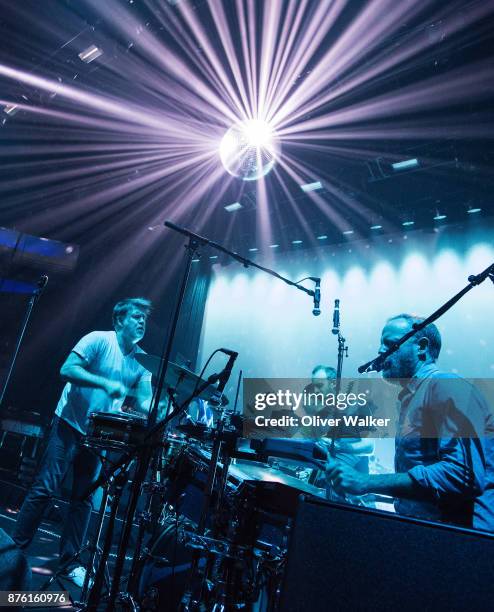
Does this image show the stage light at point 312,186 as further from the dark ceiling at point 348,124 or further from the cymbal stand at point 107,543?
the cymbal stand at point 107,543

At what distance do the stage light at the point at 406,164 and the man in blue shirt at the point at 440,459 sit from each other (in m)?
4.40

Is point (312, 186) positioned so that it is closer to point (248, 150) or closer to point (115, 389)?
point (248, 150)

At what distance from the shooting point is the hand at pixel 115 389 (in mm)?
3762

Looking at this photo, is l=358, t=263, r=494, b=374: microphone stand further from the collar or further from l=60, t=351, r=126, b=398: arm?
l=60, t=351, r=126, b=398: arm

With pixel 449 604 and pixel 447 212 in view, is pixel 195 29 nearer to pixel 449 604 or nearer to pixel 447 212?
pixel 447 212

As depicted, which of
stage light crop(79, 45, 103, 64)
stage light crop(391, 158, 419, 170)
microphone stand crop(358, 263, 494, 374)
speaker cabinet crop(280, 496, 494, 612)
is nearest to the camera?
speaker cabinet crop(280, 496, 494, 612)

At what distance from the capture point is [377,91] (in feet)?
17.3

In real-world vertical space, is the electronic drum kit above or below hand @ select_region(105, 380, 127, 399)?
below

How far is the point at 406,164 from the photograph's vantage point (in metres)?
6.07

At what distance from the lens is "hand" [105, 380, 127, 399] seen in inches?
148

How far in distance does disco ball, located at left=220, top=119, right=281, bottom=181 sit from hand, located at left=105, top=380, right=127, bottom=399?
315 centimetres

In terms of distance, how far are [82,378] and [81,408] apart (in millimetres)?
303

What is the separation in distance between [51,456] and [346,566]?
3.21 metres

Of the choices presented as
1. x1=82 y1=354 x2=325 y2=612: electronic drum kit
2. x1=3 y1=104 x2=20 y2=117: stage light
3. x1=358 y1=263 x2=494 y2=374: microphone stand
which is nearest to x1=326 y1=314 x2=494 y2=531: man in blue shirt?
x1=358 y1=263 x2=494 y2=374: microphone stand
